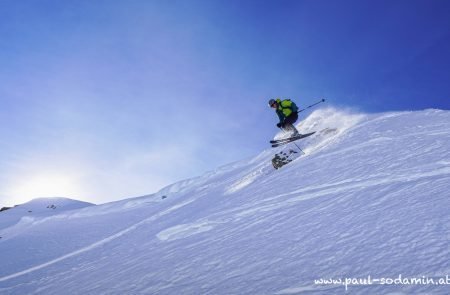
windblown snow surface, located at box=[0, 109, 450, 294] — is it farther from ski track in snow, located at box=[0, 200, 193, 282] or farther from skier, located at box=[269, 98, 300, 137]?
skier, located at box=[269, 98, 300, 137]

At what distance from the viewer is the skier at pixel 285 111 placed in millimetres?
17188

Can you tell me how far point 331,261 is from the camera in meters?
4.45

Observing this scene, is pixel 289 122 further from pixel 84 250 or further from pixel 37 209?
pixel 37 209

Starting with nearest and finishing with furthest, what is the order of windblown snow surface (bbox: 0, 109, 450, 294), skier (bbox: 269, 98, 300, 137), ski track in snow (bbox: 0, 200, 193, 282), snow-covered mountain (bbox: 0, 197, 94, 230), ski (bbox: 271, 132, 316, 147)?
windblown snow surface (bbox: 0, 109, 450, 294) → ski track in snow (bbox: 0, 200, 193, 282) → skier (bbox: 269, 98, 300, 137) → ski (bbox: 271, 132, 316, 147) → snow-covered mountain (bbox: 0, 197, 94, 230)

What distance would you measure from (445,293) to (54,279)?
8890 mm

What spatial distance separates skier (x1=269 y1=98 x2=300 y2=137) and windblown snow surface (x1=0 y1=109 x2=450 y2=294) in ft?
8.51

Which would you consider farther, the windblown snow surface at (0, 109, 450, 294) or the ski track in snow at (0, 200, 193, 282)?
the ski track in snow at (0, 200, 193, 282)

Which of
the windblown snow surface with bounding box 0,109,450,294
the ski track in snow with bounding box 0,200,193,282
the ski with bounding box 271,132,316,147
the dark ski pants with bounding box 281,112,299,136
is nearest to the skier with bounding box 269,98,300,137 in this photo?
the dark ski pants with bounding box 281,112,299,136

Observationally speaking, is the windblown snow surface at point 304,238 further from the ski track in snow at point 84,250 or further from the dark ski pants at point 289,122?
the dark ski pants at point 289,122

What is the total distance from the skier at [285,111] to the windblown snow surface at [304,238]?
2.59 m

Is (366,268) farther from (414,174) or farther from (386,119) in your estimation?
(386,119)

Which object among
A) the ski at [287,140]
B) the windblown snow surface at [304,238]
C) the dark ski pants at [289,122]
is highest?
the dark ski pants at [289,122]

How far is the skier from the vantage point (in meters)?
17.2

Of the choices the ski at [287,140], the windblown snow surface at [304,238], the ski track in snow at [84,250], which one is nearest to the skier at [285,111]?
the ski at [287,140]
